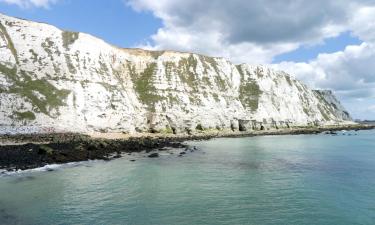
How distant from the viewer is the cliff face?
79.8 metres

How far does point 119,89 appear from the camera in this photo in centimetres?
10131

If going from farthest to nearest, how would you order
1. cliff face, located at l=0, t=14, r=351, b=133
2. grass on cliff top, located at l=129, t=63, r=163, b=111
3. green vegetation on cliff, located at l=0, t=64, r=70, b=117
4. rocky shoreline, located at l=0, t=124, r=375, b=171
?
grass on cliff top, located at l=129, t=63, r=163, b=111
cliff face, located at l=0, t=14, r=351, b=133
green vegetation on cliff, located at l=0, t=64, r=70, b=117
rocky shoreline, located at l=0, t=124, r=375, b=171

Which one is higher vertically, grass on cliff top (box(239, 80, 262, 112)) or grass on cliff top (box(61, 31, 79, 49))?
grass on cliff top (box(61, 31, 79, 49))

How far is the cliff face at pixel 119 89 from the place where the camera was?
79812 millimetres

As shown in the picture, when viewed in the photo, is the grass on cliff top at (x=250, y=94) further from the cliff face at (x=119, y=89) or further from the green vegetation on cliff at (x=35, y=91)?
the green vegetation on cliff at (x=35, y=91)

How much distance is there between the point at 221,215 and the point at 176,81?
319 feet

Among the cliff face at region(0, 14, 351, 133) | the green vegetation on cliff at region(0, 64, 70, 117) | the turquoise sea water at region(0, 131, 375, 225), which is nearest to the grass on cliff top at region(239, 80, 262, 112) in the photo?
the cliff face at region(0, 14, 351, 133)

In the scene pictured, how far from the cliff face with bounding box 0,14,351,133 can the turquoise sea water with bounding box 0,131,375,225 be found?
3951 cm

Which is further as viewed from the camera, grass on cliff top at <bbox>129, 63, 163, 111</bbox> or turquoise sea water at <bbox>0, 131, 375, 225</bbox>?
grass on cliff top at <bbox>129, 63, 163, 111</bbox>

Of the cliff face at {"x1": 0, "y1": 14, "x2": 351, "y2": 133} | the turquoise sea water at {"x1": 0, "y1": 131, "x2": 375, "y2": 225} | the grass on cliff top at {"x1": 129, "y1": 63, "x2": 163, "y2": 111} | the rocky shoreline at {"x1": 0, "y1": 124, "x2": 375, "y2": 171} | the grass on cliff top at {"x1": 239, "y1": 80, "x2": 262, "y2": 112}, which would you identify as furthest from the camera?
the grass on cliff top at {"x1": 239, "y1": 80, "x2": 262, "y2": 112}

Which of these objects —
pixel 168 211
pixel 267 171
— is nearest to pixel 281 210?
pixel 168 211

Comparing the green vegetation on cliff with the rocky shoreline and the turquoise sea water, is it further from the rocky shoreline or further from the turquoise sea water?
the turquoise sea water

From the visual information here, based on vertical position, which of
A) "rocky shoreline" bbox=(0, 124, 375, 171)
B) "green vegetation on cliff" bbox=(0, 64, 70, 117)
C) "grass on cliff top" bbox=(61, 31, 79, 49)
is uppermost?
"grass on cliff top" bbox=(61, 31, 79, 49)

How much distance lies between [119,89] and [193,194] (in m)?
76.3
